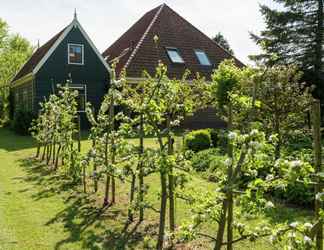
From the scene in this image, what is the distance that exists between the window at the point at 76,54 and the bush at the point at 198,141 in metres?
11.1

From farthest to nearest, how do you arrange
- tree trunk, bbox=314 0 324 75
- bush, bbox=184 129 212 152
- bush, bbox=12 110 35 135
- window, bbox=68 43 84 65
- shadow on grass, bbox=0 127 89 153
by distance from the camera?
tree trunk, bbox=314 0 324 75 → window, bbox=68 43 84 65 → bush, bbox=12 110 35 135 → shadow on grass, bbox=0 127 89 153 → bush, bbox=184 129 212 152

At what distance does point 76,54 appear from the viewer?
22.4m

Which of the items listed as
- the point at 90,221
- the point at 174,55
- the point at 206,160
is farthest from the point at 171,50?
the point at 90,221

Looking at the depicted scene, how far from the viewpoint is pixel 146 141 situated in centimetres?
1681

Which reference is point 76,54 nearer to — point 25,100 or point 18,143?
point 25,100

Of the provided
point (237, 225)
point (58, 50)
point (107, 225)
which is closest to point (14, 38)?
point (58, 50)

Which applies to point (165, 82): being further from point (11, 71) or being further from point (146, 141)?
point (11, 71)

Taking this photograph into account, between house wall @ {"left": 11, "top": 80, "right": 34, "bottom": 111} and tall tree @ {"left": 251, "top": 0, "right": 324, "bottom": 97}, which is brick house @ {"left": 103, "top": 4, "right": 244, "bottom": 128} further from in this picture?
house wall @ {"left": 11, "top": 80, "right": 34, "bottom": 111}

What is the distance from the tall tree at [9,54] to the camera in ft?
139

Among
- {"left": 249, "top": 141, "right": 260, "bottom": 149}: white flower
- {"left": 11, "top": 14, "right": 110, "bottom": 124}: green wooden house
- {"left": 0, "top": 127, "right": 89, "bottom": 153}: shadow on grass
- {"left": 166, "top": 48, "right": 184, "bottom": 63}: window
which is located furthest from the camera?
{"left": 166, "top": 48, "right": 184, "bottom": 63}: window

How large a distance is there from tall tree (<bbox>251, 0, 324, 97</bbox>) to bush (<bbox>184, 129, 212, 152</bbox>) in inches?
532

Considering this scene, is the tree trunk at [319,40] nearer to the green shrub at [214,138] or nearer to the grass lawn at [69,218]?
the green shrub at [214,138]

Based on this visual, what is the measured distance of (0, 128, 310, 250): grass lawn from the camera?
581cm

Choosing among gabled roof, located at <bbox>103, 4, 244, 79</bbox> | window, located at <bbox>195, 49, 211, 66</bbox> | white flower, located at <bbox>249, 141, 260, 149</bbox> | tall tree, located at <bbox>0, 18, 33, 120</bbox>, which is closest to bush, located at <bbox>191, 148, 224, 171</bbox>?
white flower, located at <bbox>249, 141, 260, 149</bbox>
